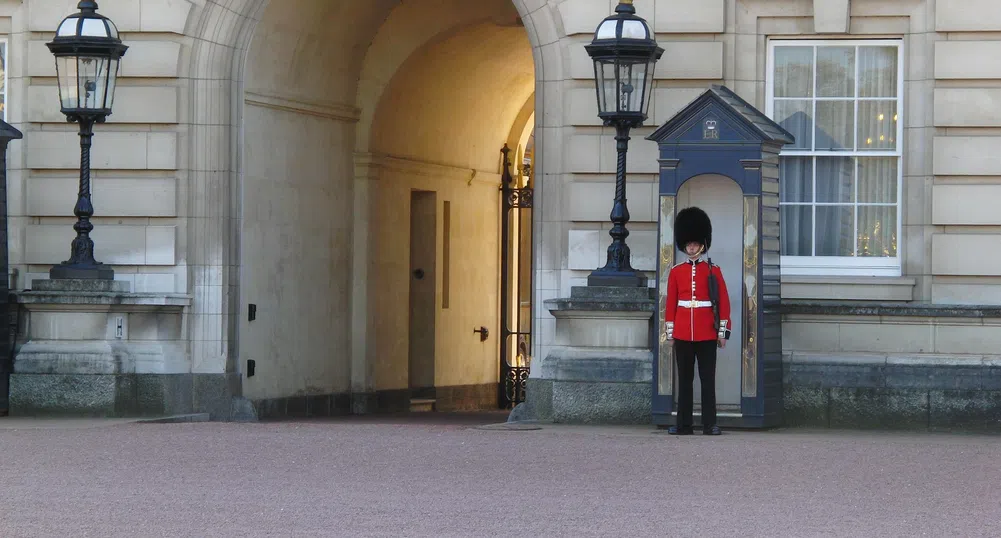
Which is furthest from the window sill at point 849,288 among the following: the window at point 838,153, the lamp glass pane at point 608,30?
the lamp glass pane at point 608,30

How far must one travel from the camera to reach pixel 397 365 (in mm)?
17203

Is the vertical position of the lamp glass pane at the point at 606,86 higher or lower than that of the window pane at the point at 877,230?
higher

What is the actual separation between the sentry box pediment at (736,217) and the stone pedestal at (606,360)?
368 millimetres

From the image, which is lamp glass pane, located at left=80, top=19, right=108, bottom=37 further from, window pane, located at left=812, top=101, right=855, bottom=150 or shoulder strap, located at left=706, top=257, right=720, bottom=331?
window pane, located at left=812, top=101, right=855, bottom=150

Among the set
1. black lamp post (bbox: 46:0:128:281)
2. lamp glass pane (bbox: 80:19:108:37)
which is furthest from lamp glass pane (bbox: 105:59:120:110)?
lamp glass pane (bbox: 80:19:108:37)

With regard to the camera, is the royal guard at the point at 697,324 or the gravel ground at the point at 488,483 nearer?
the gravel ground at the point at 488,483

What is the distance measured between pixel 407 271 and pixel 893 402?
581cm

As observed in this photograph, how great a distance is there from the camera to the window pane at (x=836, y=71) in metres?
13.6

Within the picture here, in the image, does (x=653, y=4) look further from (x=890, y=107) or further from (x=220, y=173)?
(x=220, y=173)

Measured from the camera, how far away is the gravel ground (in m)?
8.09

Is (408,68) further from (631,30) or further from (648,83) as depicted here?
(631,30)

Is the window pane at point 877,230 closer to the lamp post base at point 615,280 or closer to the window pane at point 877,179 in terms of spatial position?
the window pane at point 877,179

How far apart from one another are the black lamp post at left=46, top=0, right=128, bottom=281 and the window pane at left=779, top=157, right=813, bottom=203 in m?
4.75

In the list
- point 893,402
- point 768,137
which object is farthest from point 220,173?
point 893,402
